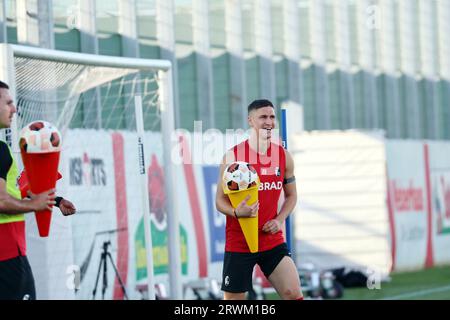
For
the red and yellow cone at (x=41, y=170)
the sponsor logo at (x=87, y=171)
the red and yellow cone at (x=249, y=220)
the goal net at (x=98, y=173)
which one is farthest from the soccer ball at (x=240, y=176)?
the sponsor logo at (x=87, y=171)

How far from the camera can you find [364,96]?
33.4 m

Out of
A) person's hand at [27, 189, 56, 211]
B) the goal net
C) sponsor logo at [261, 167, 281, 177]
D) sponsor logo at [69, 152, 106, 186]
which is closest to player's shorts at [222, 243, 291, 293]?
sponsor logo at [261, 167, 281, 177]

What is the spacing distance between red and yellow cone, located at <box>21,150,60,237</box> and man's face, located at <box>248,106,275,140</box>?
314 centimetres

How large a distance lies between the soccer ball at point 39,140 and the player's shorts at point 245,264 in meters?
3.38

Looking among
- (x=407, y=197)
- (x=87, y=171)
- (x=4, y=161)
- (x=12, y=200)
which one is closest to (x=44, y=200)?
(x=12, y=200)

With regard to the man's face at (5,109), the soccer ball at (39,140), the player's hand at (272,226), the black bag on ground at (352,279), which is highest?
the man's face at (5,109)

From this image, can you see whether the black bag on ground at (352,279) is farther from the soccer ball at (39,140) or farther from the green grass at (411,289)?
the soccer ball at (39,140)

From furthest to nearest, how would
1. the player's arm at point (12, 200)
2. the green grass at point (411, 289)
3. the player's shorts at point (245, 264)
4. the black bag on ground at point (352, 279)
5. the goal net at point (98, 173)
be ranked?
the black bag on ground at point (352, 279) → the green grass at point (411, 289) → the goal net at point (98, 173) → the player's shorts at point (245, 264) → the player's arm at point (12, 200)

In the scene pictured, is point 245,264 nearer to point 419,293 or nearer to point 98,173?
point 98,173

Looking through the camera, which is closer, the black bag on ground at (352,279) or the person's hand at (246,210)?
the person's hand at (246,210)

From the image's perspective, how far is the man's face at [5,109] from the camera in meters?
7.22

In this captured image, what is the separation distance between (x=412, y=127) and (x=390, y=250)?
15.3 m
